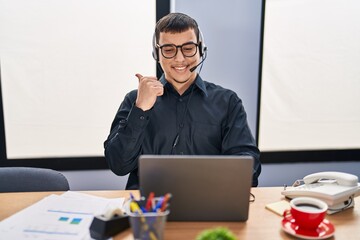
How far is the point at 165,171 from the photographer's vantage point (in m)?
0.87

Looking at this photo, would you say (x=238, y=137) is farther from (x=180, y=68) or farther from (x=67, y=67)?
(x=67, y=67)

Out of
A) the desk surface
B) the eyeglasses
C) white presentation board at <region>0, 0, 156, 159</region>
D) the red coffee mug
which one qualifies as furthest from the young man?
white presentation board at <region>0, 0, 156, 159</region>

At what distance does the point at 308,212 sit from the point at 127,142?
0.74 metres

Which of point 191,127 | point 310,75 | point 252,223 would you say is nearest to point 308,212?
point 252,223

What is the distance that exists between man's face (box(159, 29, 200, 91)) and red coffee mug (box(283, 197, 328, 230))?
78 centimetres

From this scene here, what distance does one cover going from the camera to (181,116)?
4.97 ft

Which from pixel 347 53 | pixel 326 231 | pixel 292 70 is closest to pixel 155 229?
pixel 326 231

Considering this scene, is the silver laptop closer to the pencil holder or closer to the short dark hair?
the pencil holder

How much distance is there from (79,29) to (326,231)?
174cm

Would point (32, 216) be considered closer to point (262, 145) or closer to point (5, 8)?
point (5, 8)

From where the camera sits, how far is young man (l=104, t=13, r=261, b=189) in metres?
1.39

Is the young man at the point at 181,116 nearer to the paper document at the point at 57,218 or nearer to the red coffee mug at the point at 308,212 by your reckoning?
Answer: the paper document at the point at 57,218

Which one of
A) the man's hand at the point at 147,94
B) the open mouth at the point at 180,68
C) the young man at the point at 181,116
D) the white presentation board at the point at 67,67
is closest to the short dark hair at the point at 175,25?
the young man at the point at 181,116

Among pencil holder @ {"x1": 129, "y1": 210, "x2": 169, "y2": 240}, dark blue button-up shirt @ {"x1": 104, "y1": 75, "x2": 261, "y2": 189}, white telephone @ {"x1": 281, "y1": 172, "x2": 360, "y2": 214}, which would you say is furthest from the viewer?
dark blue button-up shirt @ {"x1": 104, "y1": 75, "x2": 261, "y2": 189}
